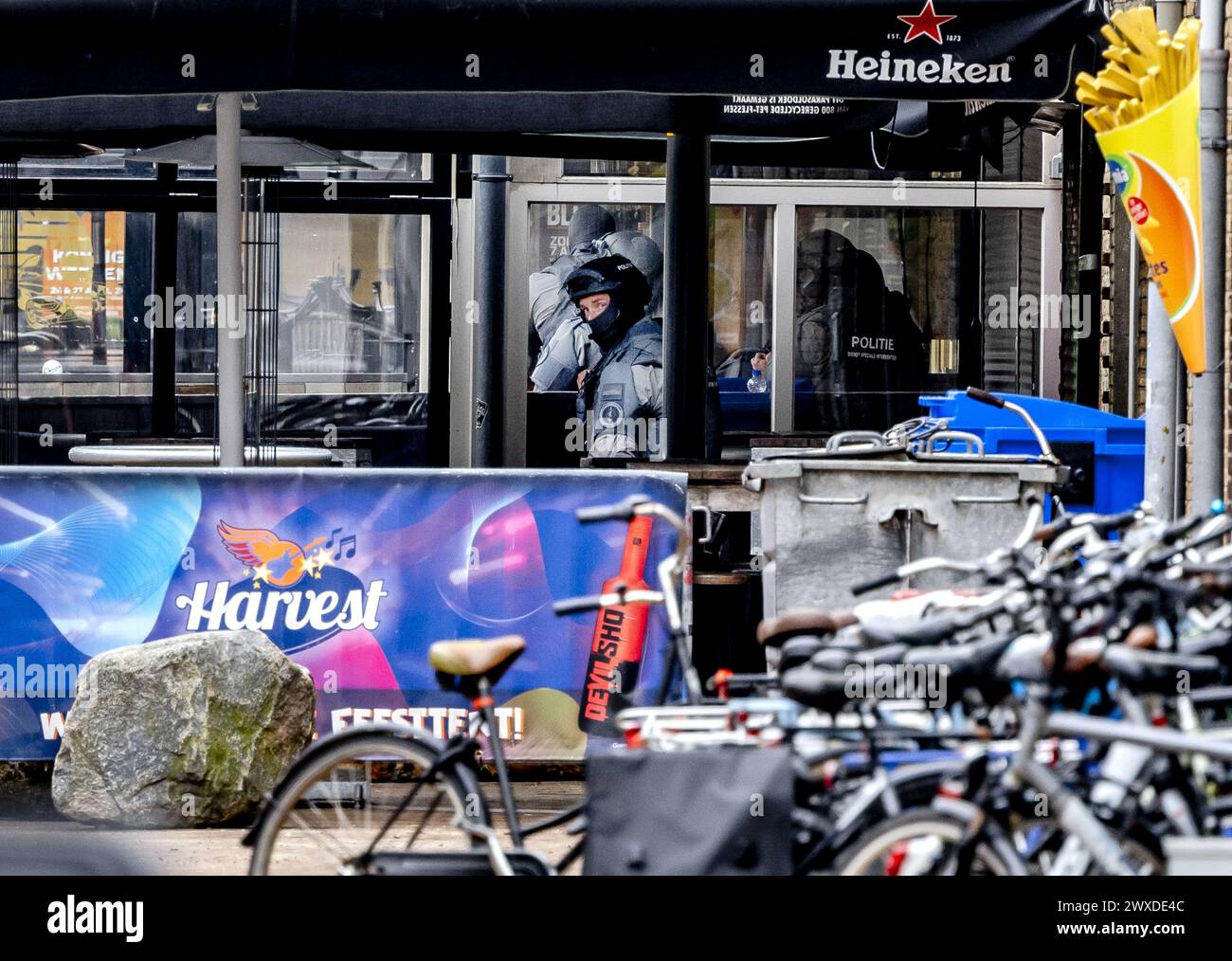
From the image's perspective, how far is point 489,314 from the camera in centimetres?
1349

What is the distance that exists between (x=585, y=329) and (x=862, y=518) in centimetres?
639

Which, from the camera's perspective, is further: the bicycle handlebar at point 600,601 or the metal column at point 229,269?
the metal column at point 229,269

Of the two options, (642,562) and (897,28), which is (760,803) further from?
(897,28)

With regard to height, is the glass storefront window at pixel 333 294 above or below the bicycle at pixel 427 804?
above

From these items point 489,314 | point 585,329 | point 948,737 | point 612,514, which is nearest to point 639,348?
point 585,329

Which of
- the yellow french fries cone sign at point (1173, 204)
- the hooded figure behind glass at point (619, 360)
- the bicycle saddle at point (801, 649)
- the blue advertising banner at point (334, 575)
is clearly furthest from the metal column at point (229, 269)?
the hooded figure behind glass at point (619, 360)

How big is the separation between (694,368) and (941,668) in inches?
252

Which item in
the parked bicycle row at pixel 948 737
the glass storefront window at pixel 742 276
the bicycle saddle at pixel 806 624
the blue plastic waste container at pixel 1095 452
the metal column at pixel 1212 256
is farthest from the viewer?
the glass storefront window at pixel 742 276

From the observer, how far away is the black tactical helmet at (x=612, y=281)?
1356 cm

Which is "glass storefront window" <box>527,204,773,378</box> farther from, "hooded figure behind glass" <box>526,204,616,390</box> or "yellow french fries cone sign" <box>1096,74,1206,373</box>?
"yellow french fries cone sign" <box>1096,74,1206,373</box>

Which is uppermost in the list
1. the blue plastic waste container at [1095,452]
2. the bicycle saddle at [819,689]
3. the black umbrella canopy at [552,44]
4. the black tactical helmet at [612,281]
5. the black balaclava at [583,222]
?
the black balaclava at [583,222]

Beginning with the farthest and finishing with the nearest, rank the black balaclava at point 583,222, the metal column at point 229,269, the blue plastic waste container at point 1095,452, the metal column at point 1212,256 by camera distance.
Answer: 1. the black balaclava at point 583,222
2. the blue plastic waste container at point 1095,452
3. the metal column at point 229,269
4. the metal column at point 1212,256

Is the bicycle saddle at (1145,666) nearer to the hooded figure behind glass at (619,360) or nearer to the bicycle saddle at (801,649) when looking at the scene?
the bicycle saddle at (801,649)

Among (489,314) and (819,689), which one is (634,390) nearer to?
(489,314)
